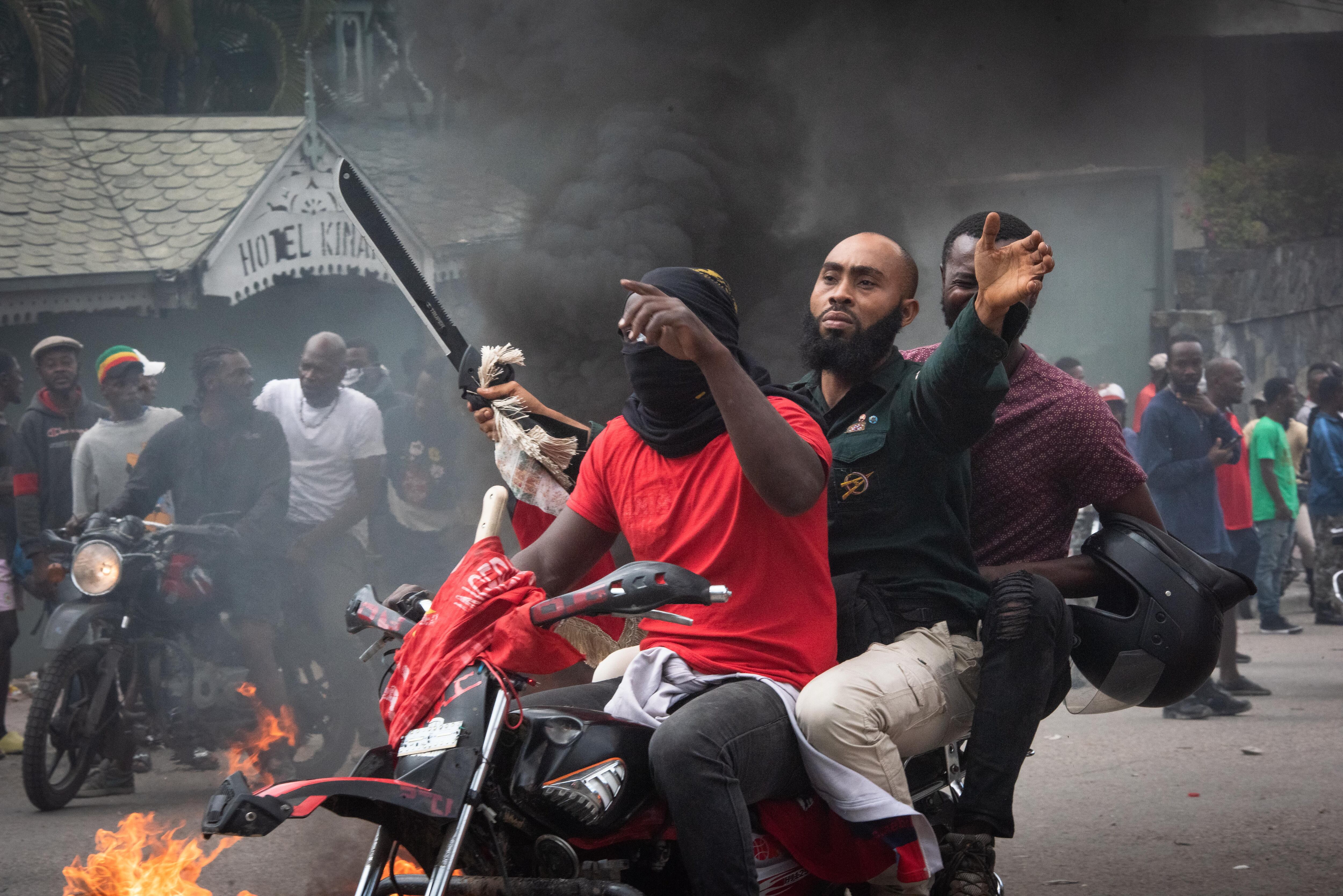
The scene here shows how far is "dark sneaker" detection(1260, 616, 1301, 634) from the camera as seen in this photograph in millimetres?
9703

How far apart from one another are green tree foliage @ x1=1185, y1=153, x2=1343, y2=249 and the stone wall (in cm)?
17

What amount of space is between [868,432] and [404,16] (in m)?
8.39

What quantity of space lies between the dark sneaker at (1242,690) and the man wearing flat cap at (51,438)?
640 cm

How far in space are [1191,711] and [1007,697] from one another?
188 inches

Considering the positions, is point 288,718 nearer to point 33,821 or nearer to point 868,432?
point 33,821

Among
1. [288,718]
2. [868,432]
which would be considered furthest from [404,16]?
[868,432]

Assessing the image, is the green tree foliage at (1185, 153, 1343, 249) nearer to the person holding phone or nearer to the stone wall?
the stone wall

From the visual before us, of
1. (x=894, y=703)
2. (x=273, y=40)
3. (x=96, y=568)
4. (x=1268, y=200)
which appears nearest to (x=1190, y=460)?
(x=894, y=703)

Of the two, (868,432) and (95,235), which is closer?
(868,432)

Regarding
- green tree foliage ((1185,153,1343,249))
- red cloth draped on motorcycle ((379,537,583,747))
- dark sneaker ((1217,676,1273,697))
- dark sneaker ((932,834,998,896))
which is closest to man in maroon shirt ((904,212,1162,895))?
dark sneaker ((932,834,998,896))

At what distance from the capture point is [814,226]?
902 cm

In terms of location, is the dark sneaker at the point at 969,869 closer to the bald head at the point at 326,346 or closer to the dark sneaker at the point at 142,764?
the dark sneaker at the point at 142,764

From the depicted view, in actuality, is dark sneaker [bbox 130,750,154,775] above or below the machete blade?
below

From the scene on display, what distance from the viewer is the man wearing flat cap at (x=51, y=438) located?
23.2 feet
